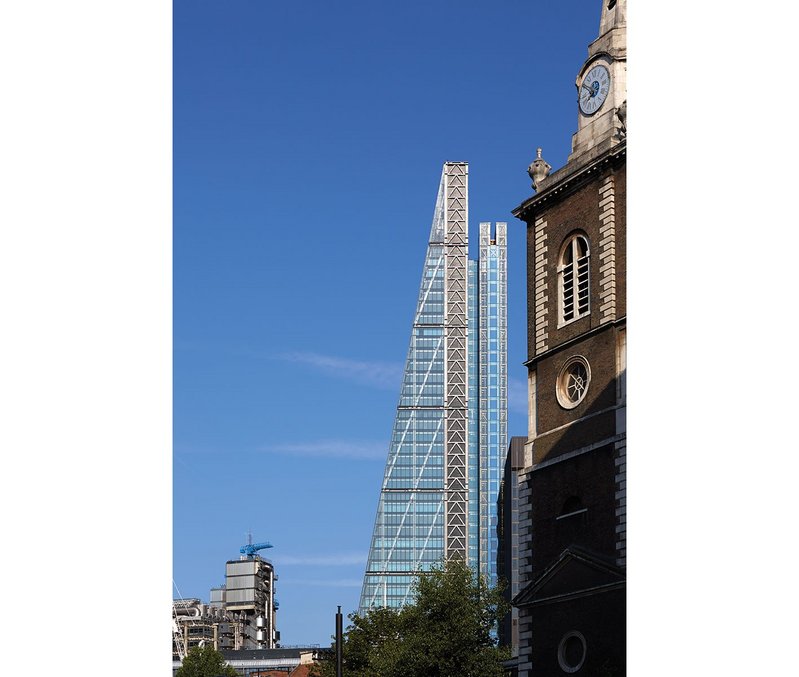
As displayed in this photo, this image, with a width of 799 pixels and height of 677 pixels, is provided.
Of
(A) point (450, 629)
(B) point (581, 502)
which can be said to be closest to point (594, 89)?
(B) point (581, 502)

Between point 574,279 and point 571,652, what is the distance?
14286 millimetres

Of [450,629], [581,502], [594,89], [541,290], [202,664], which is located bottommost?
[202,664]

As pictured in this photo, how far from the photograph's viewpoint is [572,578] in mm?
50875

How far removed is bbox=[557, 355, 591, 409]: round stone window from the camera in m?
52.4

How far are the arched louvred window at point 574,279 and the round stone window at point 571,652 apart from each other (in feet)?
39.9

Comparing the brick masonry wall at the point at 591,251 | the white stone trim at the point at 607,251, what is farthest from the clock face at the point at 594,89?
the white stone trim at the point at 607,251

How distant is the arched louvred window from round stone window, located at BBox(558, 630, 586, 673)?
39.9ft

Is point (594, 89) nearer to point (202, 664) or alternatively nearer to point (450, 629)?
point (450, 629)

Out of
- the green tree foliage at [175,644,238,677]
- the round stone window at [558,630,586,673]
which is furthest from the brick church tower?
the green tree foliage at [175,644,238,677]

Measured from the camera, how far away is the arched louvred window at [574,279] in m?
53.6

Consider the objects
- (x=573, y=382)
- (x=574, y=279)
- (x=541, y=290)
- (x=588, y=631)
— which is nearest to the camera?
(x=588, y=631)

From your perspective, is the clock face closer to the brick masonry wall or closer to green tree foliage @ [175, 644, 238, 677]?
the brick masonry wall
